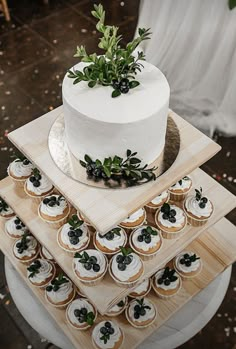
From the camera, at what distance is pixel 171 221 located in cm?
224

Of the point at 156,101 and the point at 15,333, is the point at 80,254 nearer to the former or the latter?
the point at 156,101

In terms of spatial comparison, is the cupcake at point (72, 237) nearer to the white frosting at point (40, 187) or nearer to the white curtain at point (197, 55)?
the white frosting at point (40, 187)

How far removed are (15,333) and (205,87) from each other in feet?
7.70

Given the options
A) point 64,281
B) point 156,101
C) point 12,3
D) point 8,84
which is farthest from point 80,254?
point 12,3

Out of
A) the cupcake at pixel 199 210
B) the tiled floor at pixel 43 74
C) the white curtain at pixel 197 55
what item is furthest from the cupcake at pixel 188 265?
the white curtain at pixel 197 55

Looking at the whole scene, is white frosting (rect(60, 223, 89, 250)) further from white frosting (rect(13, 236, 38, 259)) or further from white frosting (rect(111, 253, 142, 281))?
white frosting (rect(13, 236, 38, 259))

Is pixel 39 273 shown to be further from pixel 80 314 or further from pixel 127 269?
pixel 127 269

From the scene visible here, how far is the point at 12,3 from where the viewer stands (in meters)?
5.08

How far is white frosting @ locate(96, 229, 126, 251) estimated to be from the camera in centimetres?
220

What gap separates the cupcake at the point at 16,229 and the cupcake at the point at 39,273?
0.55ft

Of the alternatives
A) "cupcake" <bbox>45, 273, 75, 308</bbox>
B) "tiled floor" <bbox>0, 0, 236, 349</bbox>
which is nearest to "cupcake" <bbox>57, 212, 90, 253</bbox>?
"cupcake" <bbox>45, 273, 75, 308</bbox>

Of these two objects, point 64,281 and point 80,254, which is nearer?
point 80,254

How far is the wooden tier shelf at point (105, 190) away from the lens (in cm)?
179

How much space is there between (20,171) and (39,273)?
538mm
